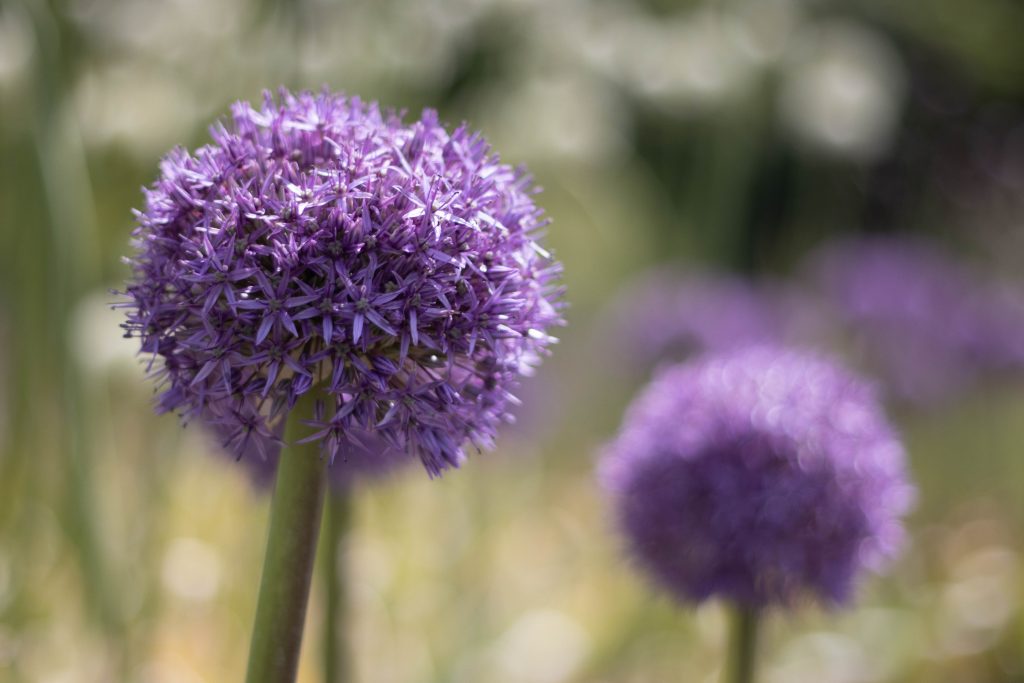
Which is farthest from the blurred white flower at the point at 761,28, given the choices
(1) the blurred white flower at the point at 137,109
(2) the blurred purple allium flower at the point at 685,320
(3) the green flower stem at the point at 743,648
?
(3) the green flower stem at the point at 743,648

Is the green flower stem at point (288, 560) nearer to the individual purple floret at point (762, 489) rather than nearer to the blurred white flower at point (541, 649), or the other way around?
the individual purple floret at point (762, 489)

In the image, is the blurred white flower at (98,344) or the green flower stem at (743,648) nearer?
the green flower stem at (743,648)

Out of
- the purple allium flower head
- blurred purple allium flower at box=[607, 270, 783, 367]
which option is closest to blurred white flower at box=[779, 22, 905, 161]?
blurred purple allium flower at box=[607, 270, 783, 367]

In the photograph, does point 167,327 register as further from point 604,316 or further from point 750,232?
point 750,232

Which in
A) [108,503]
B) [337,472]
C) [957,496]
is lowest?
[337,472]

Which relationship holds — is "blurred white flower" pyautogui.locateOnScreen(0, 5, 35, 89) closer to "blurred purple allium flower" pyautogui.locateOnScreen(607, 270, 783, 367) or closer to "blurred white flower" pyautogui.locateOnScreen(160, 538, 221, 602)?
"blurred white flower" pyautogui.locateOnScreen(160, 538, 221, 602)

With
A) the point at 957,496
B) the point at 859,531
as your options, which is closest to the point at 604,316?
the point at 957,496

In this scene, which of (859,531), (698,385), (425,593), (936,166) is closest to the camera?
(859,531)

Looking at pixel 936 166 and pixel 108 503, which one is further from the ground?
pixel 936 166
